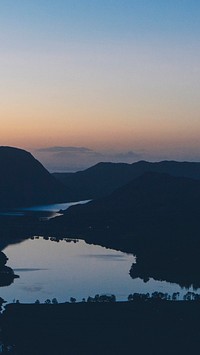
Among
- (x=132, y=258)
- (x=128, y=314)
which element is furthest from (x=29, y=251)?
(x=128, y=314)

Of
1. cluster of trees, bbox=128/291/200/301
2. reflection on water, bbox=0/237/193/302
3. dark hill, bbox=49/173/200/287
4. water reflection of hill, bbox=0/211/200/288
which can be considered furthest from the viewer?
dark hill, bbox=49/173/200/287

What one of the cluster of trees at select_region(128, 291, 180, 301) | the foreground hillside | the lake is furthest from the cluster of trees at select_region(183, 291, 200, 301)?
the foreground hillside

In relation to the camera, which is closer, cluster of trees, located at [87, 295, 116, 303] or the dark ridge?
cluster of trees, located at [87, 295, 116, 303]

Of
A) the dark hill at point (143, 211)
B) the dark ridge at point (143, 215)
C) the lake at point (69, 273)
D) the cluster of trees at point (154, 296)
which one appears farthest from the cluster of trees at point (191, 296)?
the dark hill at point (143, 211)

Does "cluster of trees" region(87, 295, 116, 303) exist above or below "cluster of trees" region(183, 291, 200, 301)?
above

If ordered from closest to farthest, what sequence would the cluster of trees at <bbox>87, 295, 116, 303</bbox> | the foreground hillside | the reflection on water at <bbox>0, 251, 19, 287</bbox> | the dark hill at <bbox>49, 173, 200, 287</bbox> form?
the foreground hillside
the cluster of trees at <bbox>87, 295, 116, 303</bbox>
the reflection on water at <bbox>0, 251, 19, 287</bbox>
the dark hill at <bbox>49, 173, 200, 287</bbox>

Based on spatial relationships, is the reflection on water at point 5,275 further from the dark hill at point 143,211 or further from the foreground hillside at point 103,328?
the dark hill at point 143,211

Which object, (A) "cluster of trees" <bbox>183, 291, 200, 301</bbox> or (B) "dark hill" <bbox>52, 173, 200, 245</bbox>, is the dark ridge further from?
(A) "cluster of trees" <bbox>183, 291, 200, 301</bbox>

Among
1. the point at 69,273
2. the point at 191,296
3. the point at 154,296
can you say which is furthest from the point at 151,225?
the point at 154,296
